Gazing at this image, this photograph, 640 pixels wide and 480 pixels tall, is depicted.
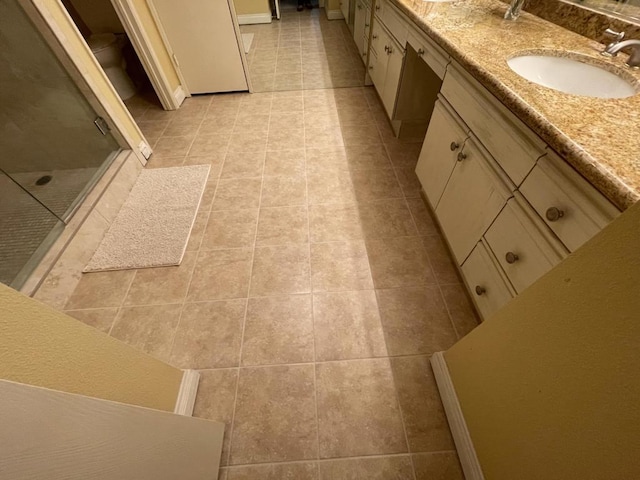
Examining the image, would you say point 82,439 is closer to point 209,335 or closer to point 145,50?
point 209,335

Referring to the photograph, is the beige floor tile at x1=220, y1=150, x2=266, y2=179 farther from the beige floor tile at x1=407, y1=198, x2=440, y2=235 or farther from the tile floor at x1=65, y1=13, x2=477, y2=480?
the beige floor tile at x1=407, y1=198, x2=440, y2=235

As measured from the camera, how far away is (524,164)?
2.48 ft

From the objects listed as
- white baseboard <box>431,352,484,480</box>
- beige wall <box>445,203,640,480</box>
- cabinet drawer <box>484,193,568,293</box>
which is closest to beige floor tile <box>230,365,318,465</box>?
white baseboard <box>431,352,484,480</box>

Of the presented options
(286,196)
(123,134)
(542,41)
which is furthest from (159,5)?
(542,41)

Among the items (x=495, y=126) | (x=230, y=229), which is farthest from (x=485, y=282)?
(x=230, y=229)

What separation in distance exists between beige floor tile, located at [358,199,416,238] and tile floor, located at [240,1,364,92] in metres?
1.75

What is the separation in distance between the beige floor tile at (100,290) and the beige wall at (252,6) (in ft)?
15.1

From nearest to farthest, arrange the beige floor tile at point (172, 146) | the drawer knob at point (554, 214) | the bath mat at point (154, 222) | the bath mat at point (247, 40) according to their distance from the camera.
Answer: the drawer knob at point (554, 214) → the bath mat at point (154, 222) → the beige floor tile at point (172, 146) → the bath mat at point (247, 40)

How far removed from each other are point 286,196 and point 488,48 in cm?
118

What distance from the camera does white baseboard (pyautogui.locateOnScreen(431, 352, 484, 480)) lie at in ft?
2.68

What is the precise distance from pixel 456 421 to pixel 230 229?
1337mm

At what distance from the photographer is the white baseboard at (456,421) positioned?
82 centimetres

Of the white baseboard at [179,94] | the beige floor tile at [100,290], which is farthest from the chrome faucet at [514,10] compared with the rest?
the white baseboard at [179,94]

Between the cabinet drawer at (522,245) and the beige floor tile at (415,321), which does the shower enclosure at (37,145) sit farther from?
the cabinet drawer at (522,245)
